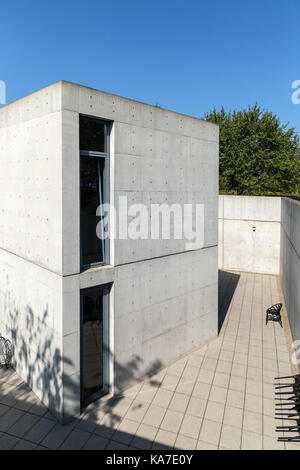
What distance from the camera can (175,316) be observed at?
8.22 m

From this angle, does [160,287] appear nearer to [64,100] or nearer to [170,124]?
[170,124]

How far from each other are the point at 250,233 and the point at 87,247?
13.2 meters

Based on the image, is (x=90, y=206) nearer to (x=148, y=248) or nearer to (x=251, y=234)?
(x=148, y=248)

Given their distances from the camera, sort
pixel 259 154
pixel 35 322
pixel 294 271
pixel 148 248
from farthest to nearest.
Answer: pixel 259 154
pixel 294 271
pixel 148 248
pixel 35 322

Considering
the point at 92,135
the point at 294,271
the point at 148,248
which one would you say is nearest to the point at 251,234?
the point at 294,271

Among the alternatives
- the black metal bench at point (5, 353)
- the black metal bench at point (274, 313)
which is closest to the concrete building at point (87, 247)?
the black metal bench at point (5, 353)

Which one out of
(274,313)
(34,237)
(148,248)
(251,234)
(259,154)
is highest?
(259,154)

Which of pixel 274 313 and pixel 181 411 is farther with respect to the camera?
pixel 274 313

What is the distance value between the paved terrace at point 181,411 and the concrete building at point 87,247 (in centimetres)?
31

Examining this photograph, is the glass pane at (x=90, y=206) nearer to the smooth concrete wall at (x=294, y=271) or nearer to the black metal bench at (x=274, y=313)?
the smooth concrete wall at (x=294, y=271)

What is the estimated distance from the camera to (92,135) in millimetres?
6160

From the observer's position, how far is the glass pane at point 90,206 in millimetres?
6129

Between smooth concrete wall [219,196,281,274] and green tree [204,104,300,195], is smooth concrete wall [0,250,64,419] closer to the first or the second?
smooth concrete wall [219,196,281,274]

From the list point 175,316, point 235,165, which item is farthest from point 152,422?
point 235,165
